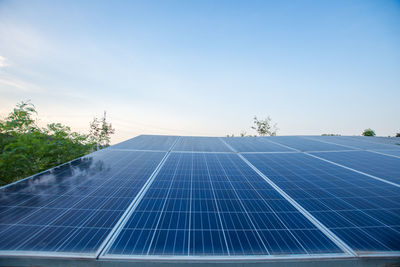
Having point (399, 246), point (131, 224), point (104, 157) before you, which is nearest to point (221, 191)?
point (131, 224)

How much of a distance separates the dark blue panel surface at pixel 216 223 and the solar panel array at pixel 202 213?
26mm

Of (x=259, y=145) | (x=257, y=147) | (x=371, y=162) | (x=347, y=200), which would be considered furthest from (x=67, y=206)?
(x=371, y=162)

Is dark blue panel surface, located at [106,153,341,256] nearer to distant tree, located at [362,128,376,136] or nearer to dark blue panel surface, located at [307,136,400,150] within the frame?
dark blue panel surface, located at [307,136,400,150]

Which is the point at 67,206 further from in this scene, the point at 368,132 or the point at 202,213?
the point at 368,132

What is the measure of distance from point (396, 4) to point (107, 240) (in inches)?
471

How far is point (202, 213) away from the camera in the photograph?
449 centimetres

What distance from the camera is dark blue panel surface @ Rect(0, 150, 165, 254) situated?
343cm

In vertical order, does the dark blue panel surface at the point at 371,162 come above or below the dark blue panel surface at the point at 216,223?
above

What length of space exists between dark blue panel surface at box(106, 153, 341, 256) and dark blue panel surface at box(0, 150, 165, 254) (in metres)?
0.76

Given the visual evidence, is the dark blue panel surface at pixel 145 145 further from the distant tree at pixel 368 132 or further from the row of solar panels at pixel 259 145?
the distant tree at pixel 368 132

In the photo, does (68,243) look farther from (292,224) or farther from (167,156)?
(167,156)

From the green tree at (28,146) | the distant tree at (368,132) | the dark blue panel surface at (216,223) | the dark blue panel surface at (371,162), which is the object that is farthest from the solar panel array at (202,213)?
the distant tree at (368,132)

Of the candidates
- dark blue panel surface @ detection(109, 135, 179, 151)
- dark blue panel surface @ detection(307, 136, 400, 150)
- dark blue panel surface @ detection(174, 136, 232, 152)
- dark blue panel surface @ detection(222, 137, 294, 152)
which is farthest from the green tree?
dark blue panel surface @ detection(307, 136, 400, 150)

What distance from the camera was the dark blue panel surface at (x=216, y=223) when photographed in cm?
332
